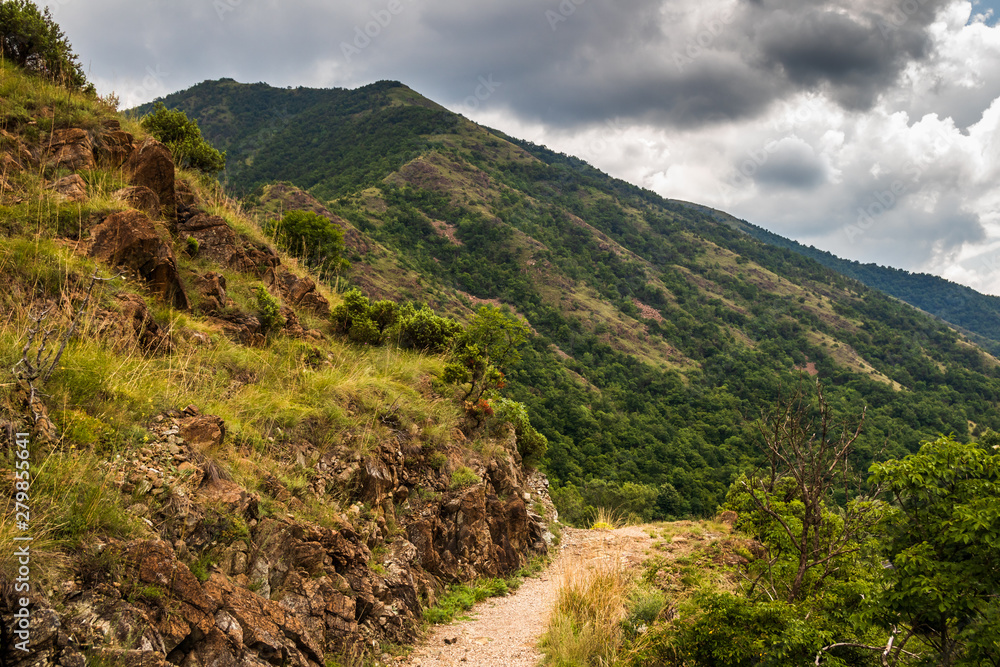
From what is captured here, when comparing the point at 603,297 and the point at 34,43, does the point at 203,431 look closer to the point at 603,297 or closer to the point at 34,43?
the point at 34,43

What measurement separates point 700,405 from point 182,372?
74665 millimetres

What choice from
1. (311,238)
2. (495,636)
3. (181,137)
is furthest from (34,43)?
(495,636)

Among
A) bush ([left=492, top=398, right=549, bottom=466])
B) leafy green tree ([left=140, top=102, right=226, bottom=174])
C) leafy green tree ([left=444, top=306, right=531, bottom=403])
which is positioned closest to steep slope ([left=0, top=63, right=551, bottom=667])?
leafy green tree ([left=140, top=102, right=226, bottom=174])

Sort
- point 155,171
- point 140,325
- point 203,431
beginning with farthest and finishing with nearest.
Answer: point 155,171
point 140,325
point 203,431

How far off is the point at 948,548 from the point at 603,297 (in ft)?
321

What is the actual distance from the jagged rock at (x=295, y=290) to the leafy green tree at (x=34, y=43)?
5.11 metres

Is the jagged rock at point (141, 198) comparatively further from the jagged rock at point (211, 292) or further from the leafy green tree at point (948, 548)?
the leafy green tree at point (948, 548)

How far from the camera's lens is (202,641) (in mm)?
3426

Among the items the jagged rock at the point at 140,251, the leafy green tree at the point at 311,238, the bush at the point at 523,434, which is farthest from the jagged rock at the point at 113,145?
the bush at the point at 523,434

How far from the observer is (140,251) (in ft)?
22.9

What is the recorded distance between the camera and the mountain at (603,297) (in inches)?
2205

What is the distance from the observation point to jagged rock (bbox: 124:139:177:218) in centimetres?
845

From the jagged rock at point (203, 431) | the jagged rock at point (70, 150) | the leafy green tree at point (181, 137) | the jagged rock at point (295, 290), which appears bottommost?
the jagged rock at point (203, 431)

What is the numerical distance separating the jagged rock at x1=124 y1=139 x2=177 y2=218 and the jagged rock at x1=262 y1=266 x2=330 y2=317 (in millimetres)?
2202
